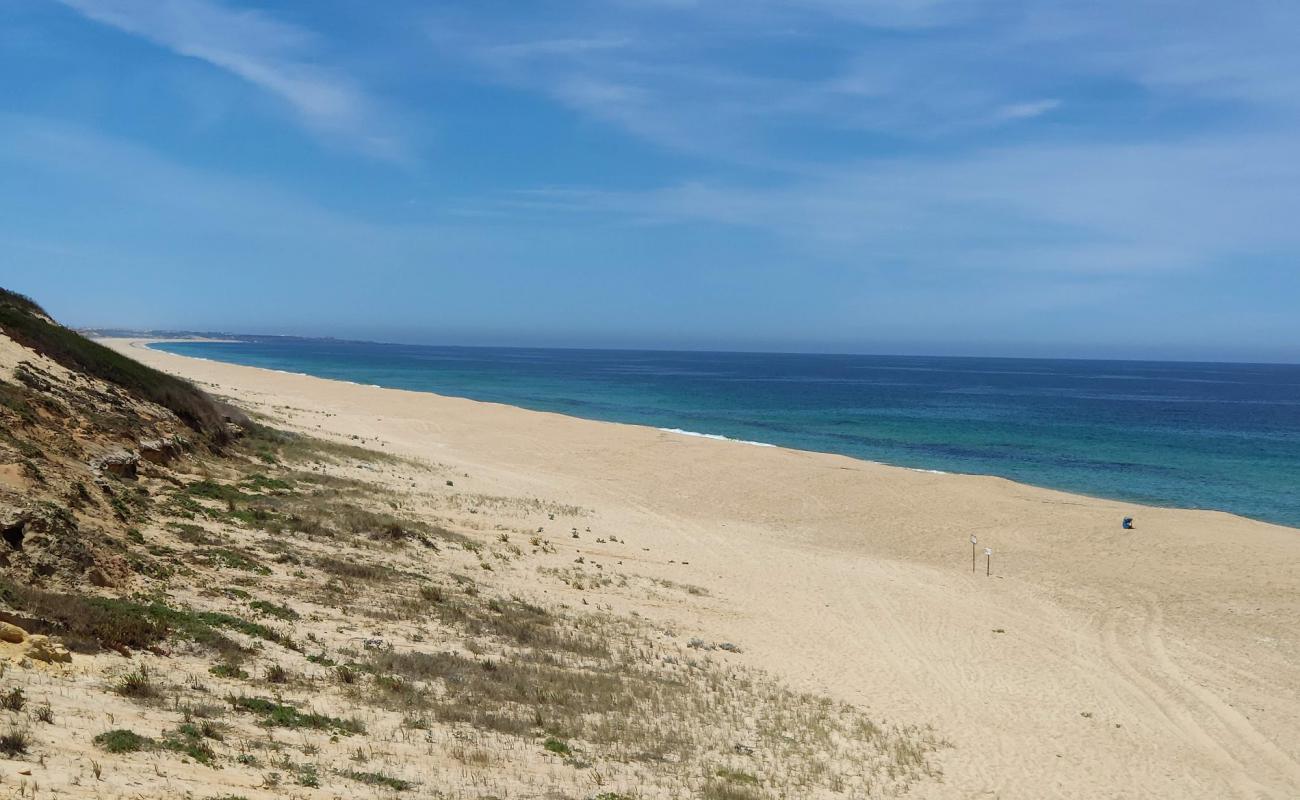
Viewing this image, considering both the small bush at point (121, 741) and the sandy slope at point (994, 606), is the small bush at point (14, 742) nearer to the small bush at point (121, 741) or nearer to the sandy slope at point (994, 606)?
the small bush at point (121, 741)

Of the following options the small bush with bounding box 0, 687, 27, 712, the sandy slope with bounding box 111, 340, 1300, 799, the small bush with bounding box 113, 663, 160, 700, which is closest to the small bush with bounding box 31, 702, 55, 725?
the small bush with bounding box 0, 687, 27, 712

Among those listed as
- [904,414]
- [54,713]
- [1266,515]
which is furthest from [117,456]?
[904,414]

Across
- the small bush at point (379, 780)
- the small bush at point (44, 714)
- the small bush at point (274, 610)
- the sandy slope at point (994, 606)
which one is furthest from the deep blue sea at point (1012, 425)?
the small bush at point (44, 714)

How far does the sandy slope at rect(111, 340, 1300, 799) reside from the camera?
12961 millimetres

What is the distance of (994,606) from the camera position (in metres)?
21.2

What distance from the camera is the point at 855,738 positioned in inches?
468

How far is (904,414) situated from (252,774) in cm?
7958

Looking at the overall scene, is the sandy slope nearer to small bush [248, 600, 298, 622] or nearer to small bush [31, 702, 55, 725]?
small bush [248, 600, 298, 622]

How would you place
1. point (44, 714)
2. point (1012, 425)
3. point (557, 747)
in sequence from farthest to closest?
point (1012, 425) → point (557, 747) → point (44, 714)

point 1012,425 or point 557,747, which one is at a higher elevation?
point 557,747

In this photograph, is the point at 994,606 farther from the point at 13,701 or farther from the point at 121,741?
the point at 13,701

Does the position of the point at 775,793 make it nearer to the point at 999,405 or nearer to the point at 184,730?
the point at 184,730

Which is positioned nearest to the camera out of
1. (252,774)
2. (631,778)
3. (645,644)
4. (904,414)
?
Result: (252,774)

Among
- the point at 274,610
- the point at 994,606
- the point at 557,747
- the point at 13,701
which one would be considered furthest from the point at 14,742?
the point at 994,606
